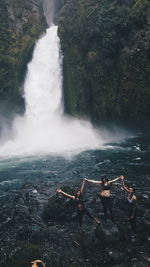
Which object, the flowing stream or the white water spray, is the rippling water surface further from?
the white water spray

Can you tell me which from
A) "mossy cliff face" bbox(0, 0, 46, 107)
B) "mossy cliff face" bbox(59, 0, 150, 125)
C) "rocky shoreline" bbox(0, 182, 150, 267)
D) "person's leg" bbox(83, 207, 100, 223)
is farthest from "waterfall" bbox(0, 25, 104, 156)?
"person's leg" bbox(83, 207, 100, 223)

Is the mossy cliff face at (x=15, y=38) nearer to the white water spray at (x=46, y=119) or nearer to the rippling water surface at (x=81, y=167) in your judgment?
the white water spray at (x=46, y=119)

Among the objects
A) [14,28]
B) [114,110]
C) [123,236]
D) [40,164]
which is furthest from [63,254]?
[14,28]

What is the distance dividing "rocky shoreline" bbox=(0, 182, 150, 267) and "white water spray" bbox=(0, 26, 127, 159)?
14.3 metres

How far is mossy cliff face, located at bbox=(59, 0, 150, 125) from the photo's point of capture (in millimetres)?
29094

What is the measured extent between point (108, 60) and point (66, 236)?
76.1 ft

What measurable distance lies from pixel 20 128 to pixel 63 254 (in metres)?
26.0

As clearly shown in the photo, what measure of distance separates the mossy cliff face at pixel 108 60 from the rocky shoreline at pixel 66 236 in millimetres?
16597

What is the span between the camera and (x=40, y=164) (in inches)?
926

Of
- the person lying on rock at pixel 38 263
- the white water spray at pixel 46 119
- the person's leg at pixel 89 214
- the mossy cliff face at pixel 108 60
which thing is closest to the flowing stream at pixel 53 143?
the white water spray at pixel 46 119

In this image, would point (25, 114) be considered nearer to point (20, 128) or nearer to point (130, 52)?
point (20, 128)

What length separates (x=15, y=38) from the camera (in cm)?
4006

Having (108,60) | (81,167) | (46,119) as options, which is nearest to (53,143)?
(46,119)

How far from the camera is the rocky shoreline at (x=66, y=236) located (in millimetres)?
10562
